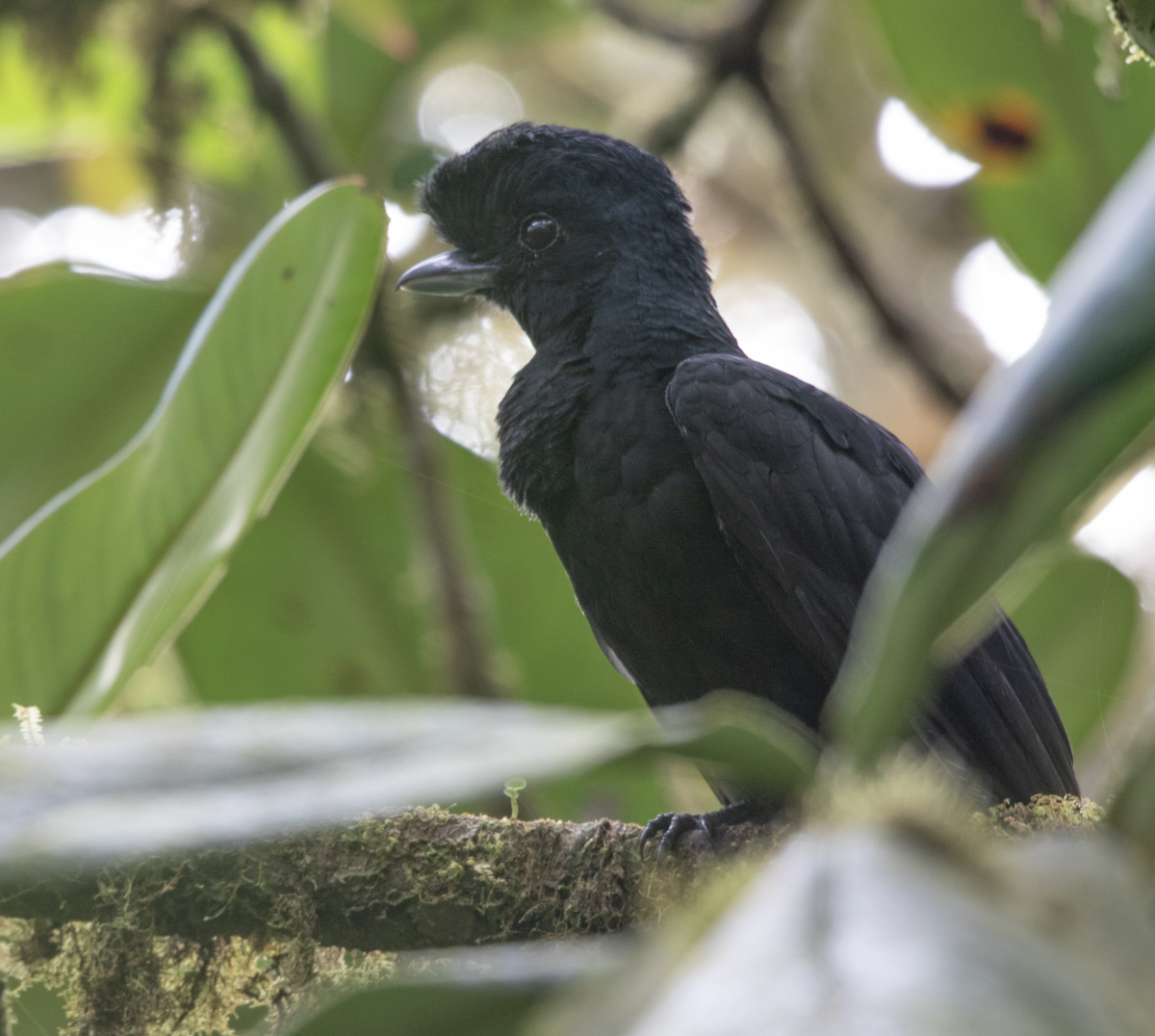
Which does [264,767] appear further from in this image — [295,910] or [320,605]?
[320,605]

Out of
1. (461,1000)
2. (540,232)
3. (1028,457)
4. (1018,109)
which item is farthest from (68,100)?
(1028,457)

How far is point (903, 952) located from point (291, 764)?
40cm

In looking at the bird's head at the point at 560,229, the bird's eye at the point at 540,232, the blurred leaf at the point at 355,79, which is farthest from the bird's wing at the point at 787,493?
the blurred leaf at the point at 355,79

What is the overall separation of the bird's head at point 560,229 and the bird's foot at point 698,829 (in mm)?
1115

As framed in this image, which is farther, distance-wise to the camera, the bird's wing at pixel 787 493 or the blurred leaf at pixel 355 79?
the blurred leaf at pixel 355 79

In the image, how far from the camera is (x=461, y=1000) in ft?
2.52

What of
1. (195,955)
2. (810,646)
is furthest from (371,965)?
(810,646)

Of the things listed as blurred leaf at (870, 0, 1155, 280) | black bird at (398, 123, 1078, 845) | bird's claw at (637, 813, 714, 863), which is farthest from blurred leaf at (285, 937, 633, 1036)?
blurred leaf at (870, 0, 1155, 280)

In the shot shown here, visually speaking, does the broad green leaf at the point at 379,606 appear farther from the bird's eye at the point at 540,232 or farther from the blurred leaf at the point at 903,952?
the blurred leaf at the point at 903,952

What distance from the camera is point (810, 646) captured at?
7.39 feet

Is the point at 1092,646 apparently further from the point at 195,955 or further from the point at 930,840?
the point at 930,840

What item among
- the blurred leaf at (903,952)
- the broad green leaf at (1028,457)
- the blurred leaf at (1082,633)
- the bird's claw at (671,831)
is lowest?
the blurred leaf at (903,952)

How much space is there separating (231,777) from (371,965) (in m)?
1.13

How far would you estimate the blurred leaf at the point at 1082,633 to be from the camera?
10.1ft
